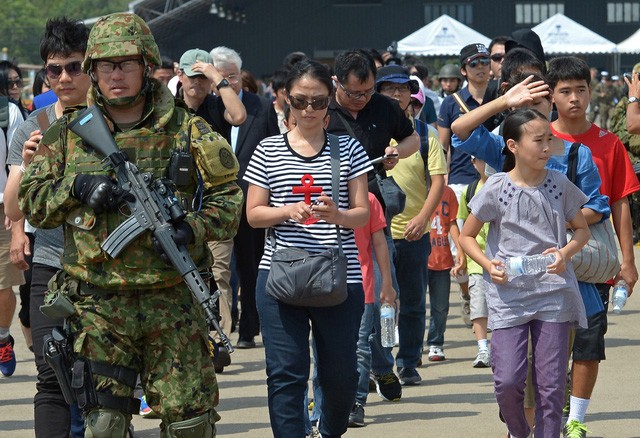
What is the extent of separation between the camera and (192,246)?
514cm

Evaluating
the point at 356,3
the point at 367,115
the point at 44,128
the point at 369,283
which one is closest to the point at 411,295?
the point at 369,283

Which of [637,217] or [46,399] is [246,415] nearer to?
[46,399]

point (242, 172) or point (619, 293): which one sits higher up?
point (619, 293)

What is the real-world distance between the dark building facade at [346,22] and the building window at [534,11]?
1.9 inches

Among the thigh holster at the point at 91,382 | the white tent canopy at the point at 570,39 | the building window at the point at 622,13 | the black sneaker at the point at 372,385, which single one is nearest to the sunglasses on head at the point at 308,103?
the thigh holster at the point at 91,382

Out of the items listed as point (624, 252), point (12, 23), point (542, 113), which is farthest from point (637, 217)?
point (12, 23)

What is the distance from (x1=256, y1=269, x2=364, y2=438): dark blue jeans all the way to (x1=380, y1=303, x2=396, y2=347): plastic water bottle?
1487 millimetres

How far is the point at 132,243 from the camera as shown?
5043 millimetres

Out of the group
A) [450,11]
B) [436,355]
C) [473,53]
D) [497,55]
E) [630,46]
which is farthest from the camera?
[450,11]

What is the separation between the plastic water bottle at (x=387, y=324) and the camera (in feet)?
24.7

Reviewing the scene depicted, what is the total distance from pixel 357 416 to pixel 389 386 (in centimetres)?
75

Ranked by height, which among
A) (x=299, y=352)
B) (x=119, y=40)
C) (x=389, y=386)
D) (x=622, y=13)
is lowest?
(x=622, y=13)

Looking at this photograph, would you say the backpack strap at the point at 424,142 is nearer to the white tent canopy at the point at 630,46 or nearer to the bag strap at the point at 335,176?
the bag strap at the point at 335,176

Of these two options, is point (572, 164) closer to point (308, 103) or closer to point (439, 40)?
point (308, 103)
